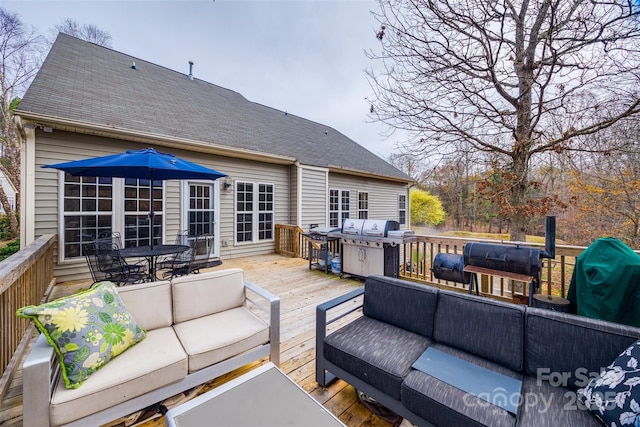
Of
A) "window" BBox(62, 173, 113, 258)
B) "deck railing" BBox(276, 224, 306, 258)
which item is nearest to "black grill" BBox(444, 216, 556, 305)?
"deck railing" BBox(276, 224, 306, 258)

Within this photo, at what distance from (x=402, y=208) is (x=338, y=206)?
5.12m

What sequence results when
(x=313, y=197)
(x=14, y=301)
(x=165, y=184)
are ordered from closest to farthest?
(x=14, y=301), (x=165, y=184), (x=313, y=197)

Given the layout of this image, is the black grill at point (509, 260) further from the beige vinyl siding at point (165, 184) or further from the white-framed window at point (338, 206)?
the white-framed window at point (338, 206)

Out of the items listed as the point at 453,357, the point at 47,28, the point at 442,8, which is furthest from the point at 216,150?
the point at 47,28

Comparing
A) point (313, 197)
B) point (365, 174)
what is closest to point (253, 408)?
point (313, 197)

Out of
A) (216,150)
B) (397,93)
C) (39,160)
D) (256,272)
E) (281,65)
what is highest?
(281,65)

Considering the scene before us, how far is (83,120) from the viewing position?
4.90 m

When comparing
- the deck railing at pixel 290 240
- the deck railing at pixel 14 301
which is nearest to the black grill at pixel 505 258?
the deck railing at pixel 290 240

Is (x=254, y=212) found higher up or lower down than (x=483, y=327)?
higher up

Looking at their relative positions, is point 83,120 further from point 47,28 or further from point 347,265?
point 47,28

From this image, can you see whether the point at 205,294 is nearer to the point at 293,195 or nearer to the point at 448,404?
the point at 448,404

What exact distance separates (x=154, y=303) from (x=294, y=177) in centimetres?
654

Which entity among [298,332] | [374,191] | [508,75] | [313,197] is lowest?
[298,332]

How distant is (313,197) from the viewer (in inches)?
349
